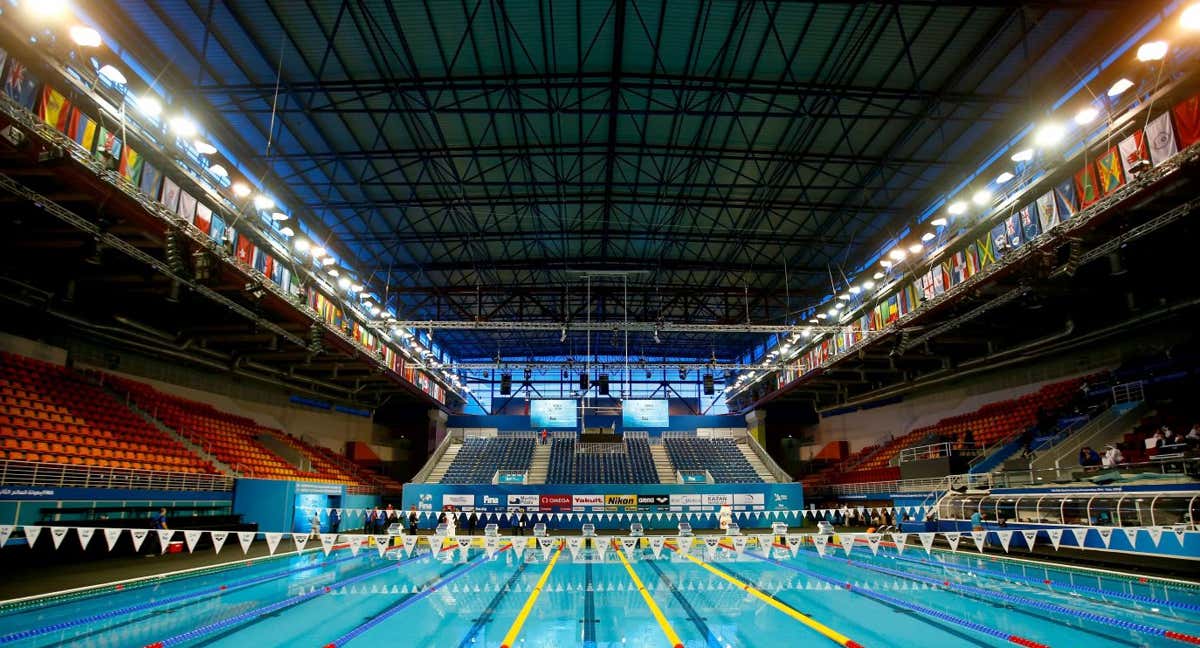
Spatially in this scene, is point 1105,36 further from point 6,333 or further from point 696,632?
point 6,333

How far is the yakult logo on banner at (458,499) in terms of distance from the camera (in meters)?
26.4

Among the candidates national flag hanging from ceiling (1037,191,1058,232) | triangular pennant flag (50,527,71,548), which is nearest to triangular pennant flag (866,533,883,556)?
national flag hanging from ceiling (1037,191,1058,232)

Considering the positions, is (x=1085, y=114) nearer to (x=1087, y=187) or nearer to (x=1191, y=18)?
(x=1087, y=187)

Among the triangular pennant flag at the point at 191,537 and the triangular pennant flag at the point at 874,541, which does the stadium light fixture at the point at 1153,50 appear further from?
the triangular pennant flag at the point at 191,537

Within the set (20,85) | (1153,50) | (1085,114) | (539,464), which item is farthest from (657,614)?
(539,464)

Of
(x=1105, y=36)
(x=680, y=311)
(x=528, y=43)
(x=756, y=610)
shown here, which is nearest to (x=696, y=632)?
(x=756, y=610)

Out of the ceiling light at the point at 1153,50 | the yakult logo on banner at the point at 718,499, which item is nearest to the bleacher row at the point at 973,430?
the yakult logo on banner at the point at 718,499

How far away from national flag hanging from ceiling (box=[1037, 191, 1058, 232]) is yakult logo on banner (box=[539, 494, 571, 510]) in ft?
65.6

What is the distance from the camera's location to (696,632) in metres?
7.16

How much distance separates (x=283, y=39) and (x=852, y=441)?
33190mm

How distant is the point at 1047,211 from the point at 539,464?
2498 cm

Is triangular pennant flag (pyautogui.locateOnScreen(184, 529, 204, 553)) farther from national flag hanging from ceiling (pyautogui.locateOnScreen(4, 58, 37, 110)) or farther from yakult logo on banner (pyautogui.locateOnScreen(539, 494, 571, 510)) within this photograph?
yakult logo on banner (pyautogui.locateOnScreen(539, 494, 571, 510))

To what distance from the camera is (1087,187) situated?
1327 cm

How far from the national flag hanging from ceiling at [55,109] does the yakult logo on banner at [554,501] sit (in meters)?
20.8
